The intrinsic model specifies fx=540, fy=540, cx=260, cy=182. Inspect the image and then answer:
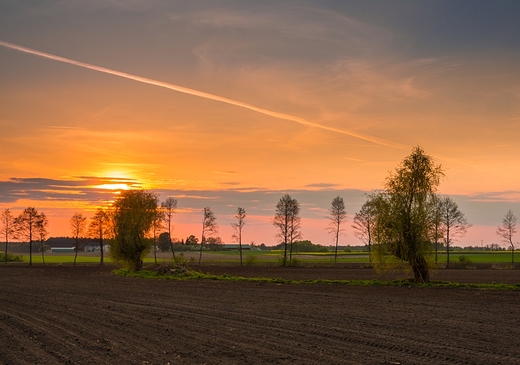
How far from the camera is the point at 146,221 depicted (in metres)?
70.6

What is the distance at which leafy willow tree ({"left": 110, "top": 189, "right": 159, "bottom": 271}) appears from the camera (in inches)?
2702

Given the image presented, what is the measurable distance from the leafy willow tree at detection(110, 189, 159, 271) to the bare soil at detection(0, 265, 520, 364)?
116 feet

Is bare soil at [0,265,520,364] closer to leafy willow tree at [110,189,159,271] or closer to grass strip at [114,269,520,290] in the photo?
grass strip at [114,269,520,290]

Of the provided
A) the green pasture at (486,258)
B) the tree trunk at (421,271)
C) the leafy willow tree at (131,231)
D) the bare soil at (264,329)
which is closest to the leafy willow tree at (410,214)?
the tree trunk at (421,271)

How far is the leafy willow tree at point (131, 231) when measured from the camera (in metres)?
68.6

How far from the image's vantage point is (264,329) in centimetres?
1981

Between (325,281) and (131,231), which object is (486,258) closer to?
(131,231)

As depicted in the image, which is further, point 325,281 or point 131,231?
point 131,231

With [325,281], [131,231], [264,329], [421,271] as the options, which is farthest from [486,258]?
[264,329]

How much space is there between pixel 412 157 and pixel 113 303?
1043 inches

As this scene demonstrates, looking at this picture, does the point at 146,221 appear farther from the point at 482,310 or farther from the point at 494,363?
the point at 494,363

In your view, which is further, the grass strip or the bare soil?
the grass strip

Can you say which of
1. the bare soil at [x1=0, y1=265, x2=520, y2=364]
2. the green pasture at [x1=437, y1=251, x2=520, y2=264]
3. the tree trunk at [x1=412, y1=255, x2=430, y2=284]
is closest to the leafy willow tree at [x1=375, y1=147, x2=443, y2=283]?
the tree trunk at [x1=412, y1=255, x2=430, y2=284]

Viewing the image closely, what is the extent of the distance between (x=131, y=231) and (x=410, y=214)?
127 feet
